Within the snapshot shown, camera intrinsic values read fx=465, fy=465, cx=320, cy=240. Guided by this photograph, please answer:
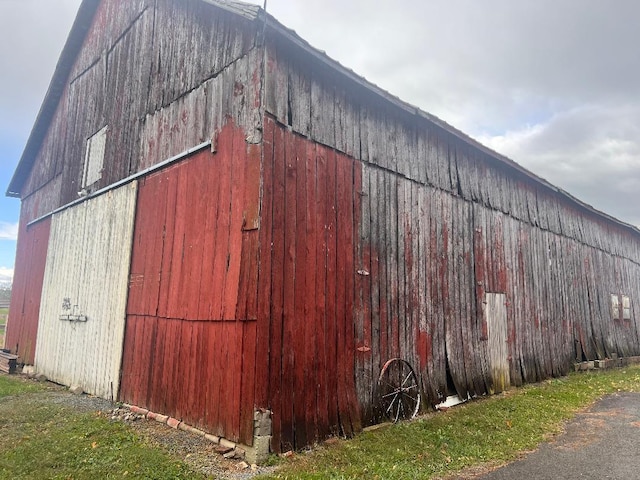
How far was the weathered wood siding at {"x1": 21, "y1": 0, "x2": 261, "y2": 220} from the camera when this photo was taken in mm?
7570

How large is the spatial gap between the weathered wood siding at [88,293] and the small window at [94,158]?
650mm

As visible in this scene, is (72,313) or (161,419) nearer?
(161,419)

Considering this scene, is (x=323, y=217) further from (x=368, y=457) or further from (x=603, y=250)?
(x=603, y=250)

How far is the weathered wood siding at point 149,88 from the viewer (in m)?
7.57

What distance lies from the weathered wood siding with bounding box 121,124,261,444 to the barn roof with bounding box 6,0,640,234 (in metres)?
1.65

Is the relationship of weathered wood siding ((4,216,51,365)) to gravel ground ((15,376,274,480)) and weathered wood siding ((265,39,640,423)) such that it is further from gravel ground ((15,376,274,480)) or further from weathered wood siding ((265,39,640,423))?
weathered wood siding ((265,39,640,423))

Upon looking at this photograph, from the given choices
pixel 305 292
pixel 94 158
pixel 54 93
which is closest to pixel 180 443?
pixel 305 292

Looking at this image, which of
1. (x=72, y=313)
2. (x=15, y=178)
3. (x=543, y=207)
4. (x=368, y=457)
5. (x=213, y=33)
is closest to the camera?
(x=368, y=457)

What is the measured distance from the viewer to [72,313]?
1160 cm

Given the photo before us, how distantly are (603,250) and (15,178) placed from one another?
22.4 metres

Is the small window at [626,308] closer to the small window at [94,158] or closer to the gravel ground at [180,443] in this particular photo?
the gravel ground at [180,443]

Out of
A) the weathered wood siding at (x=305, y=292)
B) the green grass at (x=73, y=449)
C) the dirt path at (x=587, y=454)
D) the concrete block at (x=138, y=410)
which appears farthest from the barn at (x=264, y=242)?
the dirt path at (x=587, y=454)

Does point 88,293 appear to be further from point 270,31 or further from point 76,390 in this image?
point 270,31

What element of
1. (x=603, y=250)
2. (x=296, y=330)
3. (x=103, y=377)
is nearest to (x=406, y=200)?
(x=296, y=330)
